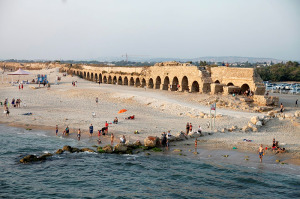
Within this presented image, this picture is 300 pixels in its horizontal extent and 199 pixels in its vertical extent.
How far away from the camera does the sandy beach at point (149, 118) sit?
17156 mm

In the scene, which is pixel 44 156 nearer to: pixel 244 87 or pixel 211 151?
pixel 211 151

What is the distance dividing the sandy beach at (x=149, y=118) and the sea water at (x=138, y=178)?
236 centimetres

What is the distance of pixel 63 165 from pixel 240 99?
17.3 metres

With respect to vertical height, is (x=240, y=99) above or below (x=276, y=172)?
above

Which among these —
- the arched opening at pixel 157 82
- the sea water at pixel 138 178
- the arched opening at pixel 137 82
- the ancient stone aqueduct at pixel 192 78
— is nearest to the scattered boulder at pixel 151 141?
the sea water at pixel 138 178

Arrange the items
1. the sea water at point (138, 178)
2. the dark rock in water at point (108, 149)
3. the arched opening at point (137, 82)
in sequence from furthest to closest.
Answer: the arched opening at point (137, 82)
the dark rock in water at point (108, 149)
the sea water at point (138, 178)

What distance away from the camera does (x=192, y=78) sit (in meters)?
33.2

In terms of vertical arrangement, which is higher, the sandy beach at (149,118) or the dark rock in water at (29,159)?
the sandy beach at (149,118)

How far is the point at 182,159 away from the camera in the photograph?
47.7 feet

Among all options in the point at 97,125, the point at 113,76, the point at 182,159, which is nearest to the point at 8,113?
the point at 97,125

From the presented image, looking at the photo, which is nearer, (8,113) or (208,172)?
(208,172)

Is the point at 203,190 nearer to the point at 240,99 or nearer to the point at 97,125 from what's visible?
the point at 97,125

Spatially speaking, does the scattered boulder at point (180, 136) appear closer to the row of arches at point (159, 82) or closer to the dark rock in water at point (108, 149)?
the dark rock in water at point (108, 149)

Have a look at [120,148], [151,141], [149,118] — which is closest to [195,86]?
[149,118]
